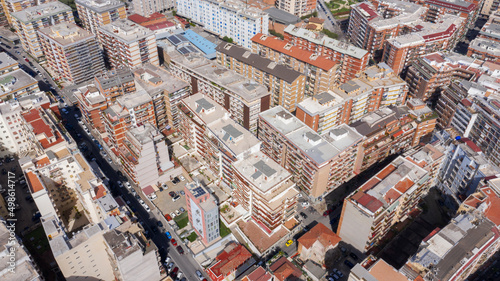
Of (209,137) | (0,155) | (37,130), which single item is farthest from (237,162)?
(0,155)

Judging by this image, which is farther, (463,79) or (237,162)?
(463,79)

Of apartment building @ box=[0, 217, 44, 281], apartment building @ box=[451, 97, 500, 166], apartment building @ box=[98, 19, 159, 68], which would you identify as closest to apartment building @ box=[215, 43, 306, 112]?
apartment building @ box=[98, 19, 159, 68]

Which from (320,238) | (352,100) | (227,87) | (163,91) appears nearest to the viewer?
(320,238)

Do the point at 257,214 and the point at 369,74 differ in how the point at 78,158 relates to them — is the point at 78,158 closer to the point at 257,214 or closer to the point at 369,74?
the point at 257,214

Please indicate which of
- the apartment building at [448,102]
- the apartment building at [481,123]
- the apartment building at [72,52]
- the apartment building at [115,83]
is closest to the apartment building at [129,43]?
the apartment building at [72,52]

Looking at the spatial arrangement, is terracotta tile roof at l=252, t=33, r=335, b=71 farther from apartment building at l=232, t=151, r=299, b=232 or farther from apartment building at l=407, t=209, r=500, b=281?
apartment building at l=407, t=209, r=500, b=281

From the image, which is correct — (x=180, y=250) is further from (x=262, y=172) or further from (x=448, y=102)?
(x=448, y=102)

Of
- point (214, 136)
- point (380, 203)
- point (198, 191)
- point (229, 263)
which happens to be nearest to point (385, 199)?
point (380, 203)
